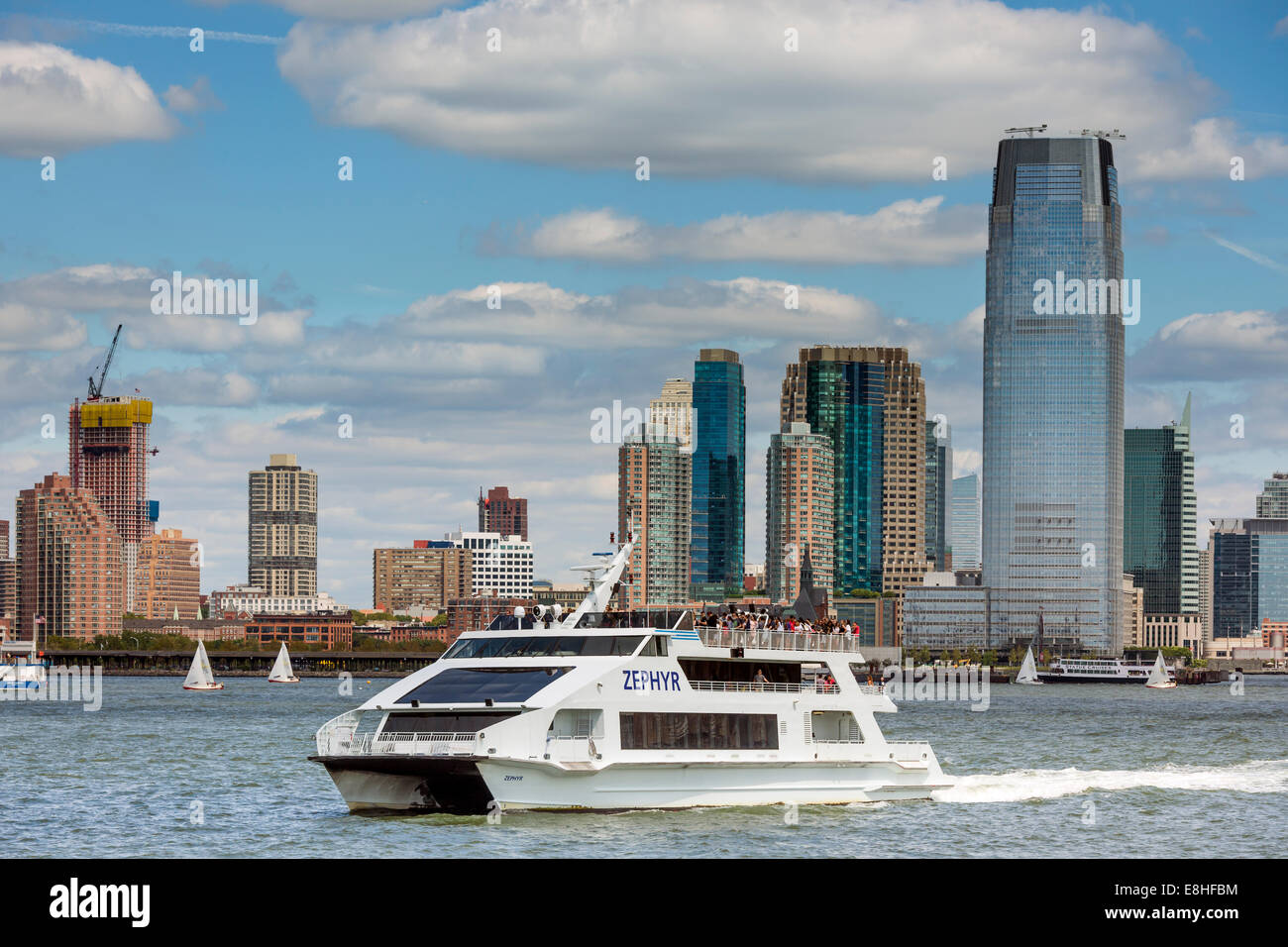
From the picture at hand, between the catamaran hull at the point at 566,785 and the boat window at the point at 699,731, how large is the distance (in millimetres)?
528

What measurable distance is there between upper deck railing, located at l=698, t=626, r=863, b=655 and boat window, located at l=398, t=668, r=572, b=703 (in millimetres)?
4969

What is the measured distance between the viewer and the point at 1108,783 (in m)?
58.2

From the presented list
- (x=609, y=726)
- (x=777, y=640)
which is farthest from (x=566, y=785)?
(x=777, y=640)

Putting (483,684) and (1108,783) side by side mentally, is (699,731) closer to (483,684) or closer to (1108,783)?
(483,684)

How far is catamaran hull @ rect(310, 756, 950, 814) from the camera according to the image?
37781mm

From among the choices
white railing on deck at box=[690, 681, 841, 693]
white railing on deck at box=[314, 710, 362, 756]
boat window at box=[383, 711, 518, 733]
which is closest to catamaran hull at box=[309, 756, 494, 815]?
white railing on deck at box=[314, 710, 362, 756]

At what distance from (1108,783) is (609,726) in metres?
25.0

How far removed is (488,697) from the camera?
38.8 m

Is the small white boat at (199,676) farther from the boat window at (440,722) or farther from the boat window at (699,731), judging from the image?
the boat window at (440,722)

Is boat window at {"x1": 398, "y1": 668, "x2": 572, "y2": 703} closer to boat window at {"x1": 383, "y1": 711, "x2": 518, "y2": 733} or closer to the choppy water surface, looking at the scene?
boat window at {"x1": 383, "y1": 711, "x2": 518, "y2": 733}
